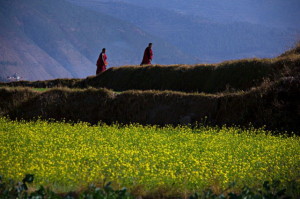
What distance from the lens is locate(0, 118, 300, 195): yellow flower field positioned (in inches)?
318

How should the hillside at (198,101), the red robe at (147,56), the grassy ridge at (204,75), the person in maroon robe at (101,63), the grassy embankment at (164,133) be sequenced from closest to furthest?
the grassy embankment at (164,133) < the hillside at (198,101) < the grassy ridge at (204,75) < the red robe at (147,56) < the person in maroon robe at (101,63)

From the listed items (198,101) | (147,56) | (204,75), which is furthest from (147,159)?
(147,56)

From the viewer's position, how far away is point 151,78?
77.6 feet

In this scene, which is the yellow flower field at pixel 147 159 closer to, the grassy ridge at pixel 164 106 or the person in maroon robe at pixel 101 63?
the grassy ridge at pixel 164 106

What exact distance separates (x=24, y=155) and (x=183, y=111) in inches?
315

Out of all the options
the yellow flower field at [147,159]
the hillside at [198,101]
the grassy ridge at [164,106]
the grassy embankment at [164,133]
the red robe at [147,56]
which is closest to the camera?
the yellow flower field at [147,159]

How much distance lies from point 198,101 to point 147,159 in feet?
25.5

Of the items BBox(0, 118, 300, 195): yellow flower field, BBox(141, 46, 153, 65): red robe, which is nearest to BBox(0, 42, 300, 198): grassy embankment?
BBox(0, 118, 300, 195): yellow flower field

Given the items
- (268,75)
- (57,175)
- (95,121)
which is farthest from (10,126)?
(268,75)

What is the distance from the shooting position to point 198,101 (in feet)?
55.7

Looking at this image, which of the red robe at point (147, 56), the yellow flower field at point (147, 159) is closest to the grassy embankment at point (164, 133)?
the yellow flower field at point (147, 159)

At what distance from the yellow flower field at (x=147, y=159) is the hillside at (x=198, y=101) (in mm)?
2399

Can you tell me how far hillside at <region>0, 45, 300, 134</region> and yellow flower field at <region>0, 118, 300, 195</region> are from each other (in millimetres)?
2399

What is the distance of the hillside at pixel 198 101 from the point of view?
630 inches
